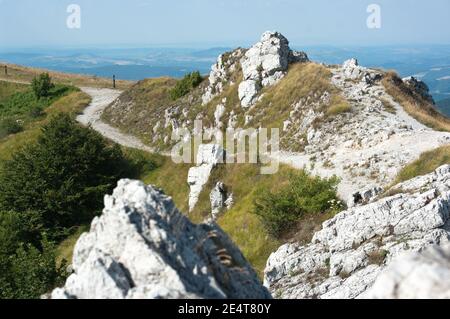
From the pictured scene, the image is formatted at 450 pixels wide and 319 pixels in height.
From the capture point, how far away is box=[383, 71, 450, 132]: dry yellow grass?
40.2 metres

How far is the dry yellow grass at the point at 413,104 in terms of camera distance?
4023 centimetres

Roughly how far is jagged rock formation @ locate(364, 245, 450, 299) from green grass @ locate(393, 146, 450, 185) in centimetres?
2216

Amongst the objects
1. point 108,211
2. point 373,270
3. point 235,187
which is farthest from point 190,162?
point 108,211

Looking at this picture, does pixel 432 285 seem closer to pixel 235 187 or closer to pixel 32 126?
pixel 235 187

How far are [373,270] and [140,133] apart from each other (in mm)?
51461

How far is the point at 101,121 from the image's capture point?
74375 millimetres

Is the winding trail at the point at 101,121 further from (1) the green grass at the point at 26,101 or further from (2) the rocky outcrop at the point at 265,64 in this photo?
(2) the rocky outcrop at the point at 265,64

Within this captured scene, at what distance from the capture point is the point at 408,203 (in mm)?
21219

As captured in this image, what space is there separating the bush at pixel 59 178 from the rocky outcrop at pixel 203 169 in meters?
10.3

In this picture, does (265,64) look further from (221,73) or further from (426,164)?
(426,164)

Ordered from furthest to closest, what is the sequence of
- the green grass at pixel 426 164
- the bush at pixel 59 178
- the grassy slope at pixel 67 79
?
the grassy slope at pixel 67 79
the bush at pixel 59 178
the green grass at pixel 426 164

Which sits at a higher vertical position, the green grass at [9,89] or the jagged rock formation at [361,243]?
the green grass at [9,89]

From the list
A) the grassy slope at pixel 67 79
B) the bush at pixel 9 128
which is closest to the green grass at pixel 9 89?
Answer: the grassy slope at pixel 67 79

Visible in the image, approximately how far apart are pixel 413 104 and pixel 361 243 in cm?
2800
